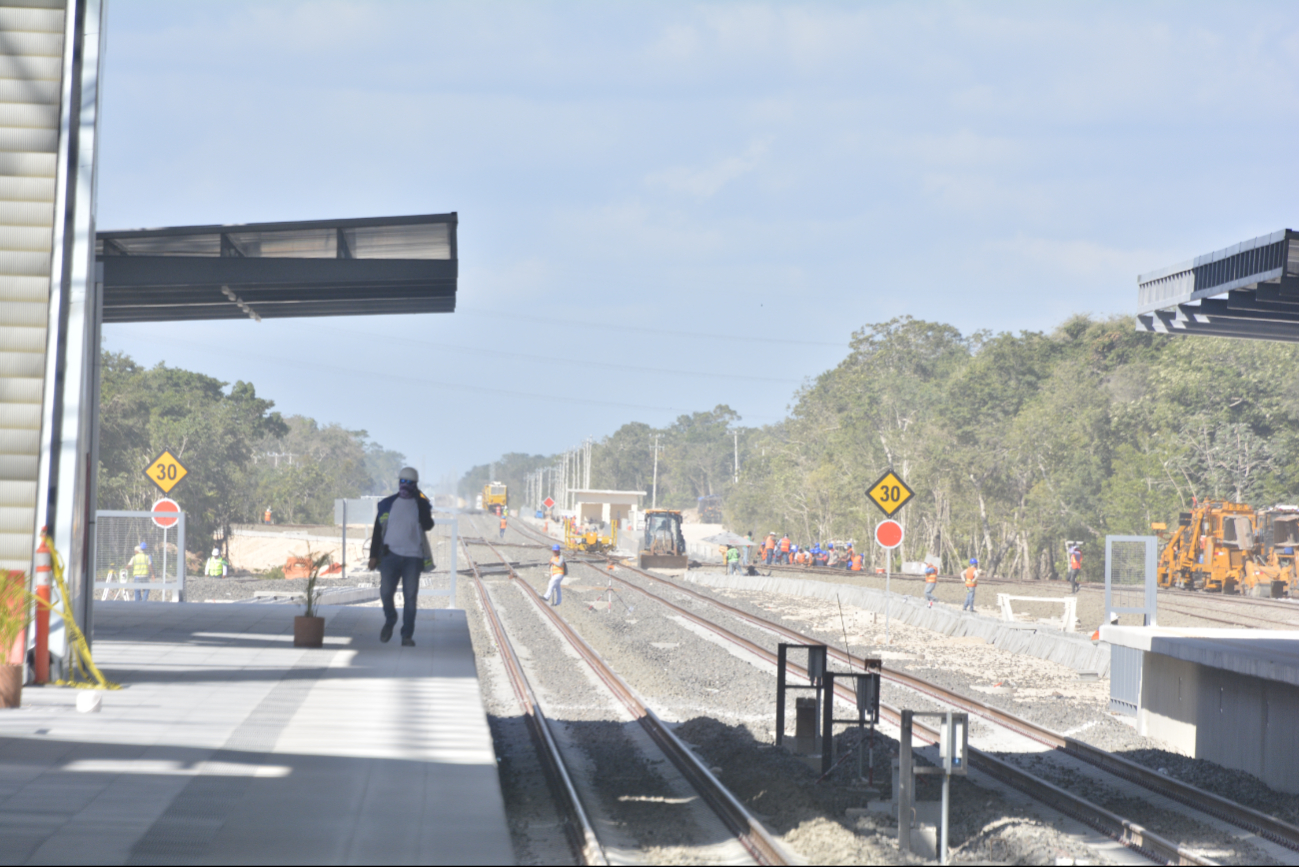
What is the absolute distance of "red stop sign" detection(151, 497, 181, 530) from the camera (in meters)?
20.3

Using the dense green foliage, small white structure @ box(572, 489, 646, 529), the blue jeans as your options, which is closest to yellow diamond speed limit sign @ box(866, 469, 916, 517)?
the blue jeans

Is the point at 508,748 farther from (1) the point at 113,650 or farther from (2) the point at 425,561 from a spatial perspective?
(1) the point at 113,650

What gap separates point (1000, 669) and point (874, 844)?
12.4 metres

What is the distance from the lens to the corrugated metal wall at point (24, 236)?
876 centimetres

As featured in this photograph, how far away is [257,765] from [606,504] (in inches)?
3045

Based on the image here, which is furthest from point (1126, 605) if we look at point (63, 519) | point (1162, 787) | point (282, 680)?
point (63, 519)

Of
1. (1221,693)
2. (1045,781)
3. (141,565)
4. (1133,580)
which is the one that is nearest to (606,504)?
(141,565)

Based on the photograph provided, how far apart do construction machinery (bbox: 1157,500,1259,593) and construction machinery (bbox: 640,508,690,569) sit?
63.3ft

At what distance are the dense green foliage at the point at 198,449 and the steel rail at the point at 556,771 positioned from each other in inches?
1832

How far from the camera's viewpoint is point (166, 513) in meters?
20.5

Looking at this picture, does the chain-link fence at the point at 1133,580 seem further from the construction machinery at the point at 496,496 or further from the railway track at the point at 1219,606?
the construction machinery at the point at 496,496

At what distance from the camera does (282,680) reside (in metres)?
9.63

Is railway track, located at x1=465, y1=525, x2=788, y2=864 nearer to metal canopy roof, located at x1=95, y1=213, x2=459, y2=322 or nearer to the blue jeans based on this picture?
the blue jeans

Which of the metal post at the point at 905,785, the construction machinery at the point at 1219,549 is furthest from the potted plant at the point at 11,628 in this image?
the construction machinery at the point at 1219,549
